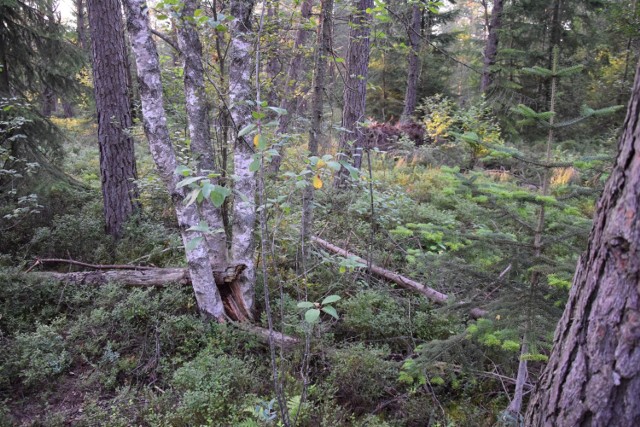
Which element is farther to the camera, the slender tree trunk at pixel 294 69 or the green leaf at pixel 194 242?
the slender tree trunk at pixel 294 69

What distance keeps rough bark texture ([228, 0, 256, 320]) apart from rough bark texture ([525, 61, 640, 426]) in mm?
2740

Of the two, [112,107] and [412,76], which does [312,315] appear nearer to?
[112,107]

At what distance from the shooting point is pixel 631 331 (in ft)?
4.33

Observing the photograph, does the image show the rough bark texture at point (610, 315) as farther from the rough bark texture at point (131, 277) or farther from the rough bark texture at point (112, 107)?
the rough bark texture at point (112, 107)

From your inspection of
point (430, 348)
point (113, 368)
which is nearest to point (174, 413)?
point (113, 368)

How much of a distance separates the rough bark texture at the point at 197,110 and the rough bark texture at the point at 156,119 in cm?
30

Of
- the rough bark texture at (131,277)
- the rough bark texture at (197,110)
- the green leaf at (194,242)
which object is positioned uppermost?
the rough bark texture at (197,110)

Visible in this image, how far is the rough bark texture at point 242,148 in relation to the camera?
3.99 m

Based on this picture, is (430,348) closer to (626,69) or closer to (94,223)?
(94,223)

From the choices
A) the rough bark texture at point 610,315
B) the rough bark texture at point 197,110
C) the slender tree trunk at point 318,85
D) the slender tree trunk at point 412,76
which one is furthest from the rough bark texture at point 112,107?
the slender tree trunk at point 412,76

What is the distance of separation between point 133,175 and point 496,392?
255 inches

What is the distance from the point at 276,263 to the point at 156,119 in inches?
88.9

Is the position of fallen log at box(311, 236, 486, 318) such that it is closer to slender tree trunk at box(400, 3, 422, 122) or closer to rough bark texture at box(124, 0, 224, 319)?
rough bark texture at box(124, 0, 224, 319)

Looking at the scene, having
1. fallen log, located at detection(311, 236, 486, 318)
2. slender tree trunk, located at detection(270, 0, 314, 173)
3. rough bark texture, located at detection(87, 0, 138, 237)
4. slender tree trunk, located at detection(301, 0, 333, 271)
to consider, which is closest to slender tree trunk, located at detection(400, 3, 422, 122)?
slender tree trunk, located at detection(270, 0, 314, 173)
